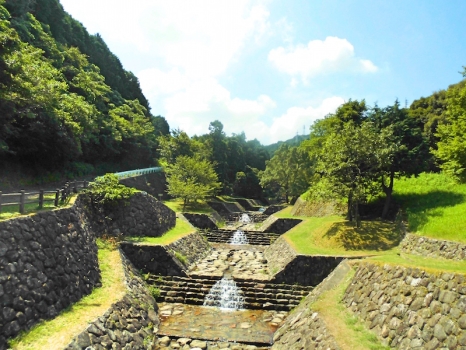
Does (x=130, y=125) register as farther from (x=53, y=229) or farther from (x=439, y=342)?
(x=439, y=342)

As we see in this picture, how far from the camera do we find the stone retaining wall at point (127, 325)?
360 inches

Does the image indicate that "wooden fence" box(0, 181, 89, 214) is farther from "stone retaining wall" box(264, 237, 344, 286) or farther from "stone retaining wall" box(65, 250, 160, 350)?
"stone retaining wall" box(264, 237, 344, 286)

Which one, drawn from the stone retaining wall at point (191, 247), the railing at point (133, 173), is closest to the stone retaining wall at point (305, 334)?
the stone retaining wall at point (191, 247)

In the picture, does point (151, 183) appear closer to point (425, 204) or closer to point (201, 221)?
point (201, 221)

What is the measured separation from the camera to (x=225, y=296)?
616 inches

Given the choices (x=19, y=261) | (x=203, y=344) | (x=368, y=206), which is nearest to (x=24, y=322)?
(x=19, y=261)

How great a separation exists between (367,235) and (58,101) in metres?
23.7

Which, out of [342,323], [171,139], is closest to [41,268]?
[342,323]

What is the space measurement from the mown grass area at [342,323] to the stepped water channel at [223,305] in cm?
239

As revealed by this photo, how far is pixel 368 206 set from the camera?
25.2m

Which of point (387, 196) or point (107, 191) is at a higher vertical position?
point (107, 191)

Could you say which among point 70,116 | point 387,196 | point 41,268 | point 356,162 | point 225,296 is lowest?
point 225,296

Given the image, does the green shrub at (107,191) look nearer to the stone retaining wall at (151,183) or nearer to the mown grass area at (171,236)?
the mown grass area at (171,236)

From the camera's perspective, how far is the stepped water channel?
39.1 ft
